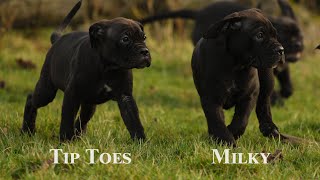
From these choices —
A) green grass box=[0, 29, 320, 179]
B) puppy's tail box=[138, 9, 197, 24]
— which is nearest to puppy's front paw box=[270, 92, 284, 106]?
green grass box=[0, 29, 320, 179]

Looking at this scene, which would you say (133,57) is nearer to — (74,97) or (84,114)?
(74,97)

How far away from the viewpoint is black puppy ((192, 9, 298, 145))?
538 cm

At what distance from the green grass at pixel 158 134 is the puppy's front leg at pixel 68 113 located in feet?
0.42

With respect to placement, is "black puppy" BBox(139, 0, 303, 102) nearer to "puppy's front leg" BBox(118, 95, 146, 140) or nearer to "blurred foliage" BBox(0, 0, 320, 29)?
"blurred foliage" BBox(0, 0, 320, 29)

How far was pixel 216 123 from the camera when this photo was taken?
221 inches

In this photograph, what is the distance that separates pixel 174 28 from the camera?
14.1 metres

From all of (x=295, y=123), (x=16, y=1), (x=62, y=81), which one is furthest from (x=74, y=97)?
(x=16, y=1)

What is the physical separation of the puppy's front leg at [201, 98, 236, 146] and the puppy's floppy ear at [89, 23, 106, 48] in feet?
3.25

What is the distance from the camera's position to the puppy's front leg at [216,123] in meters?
5.56

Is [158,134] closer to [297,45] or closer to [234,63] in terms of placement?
[234,63]

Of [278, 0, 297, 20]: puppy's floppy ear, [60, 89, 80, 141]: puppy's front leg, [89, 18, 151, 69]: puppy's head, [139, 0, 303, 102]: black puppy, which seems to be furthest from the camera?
[278, 0, 297, 20]: puppy's floppy ear

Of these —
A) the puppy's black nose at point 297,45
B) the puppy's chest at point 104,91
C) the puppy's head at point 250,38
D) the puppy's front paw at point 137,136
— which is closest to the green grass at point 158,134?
the puppy's front paw at point 137,136

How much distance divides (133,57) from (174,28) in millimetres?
8883

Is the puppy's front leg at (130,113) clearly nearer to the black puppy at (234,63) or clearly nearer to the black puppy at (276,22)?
the black puppy at (234,63)
